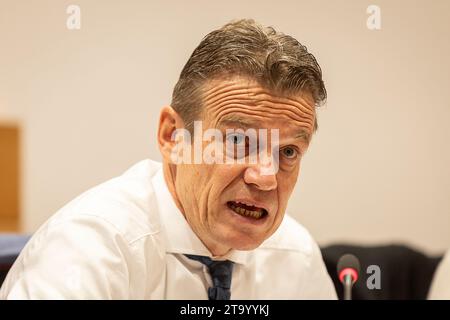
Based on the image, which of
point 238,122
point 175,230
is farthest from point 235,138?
point 175,230

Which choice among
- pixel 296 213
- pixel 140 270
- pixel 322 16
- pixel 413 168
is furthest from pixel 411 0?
pixel 140 270

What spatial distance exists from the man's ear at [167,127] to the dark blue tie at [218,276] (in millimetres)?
227

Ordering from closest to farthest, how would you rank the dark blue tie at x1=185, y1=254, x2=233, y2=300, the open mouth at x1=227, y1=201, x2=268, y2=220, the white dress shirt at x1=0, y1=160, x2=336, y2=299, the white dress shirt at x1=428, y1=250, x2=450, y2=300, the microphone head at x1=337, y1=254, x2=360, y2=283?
the white dress shirt at x1=0, y1=160, x2=336, y2=299 → the open mouth at x1=227, y1=201, x2=268, y2=220 → the dark blue tie at x1=185, y1=254, x2=233, y2=300 → the microphone head at x1=337, y1=254, x2=360, y2=283 → the white dress shirt at x1=428, y1=250, x2=450, y2=300

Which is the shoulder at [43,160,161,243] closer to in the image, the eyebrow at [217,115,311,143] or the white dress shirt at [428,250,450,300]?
the eyebrow at [217,115,311,143]

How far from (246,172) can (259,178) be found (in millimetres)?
27

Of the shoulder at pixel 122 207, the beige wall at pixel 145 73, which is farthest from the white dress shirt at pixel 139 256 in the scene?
the beige wall at pixel 145 73

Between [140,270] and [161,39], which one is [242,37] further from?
[140,270]

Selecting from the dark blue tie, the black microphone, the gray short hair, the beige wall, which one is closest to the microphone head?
the black microphone

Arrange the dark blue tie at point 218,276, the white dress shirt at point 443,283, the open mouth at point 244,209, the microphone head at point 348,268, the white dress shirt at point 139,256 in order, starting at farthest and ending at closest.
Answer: the white dress shirt at point 443,283
the microphone head at point 348,268
the dark blue tie at point 218,276
the open mouth at point 244,209
the white dress shirt at point 139,256

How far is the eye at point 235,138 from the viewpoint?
4.09 ft

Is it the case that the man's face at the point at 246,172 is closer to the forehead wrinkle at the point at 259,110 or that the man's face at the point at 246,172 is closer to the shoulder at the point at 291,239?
the forehead wrinkle at the point at 259,110

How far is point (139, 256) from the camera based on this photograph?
4.09ft

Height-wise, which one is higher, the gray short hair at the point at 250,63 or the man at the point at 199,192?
the gray short hair at the point at 250,63

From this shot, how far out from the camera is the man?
3.87 ft
